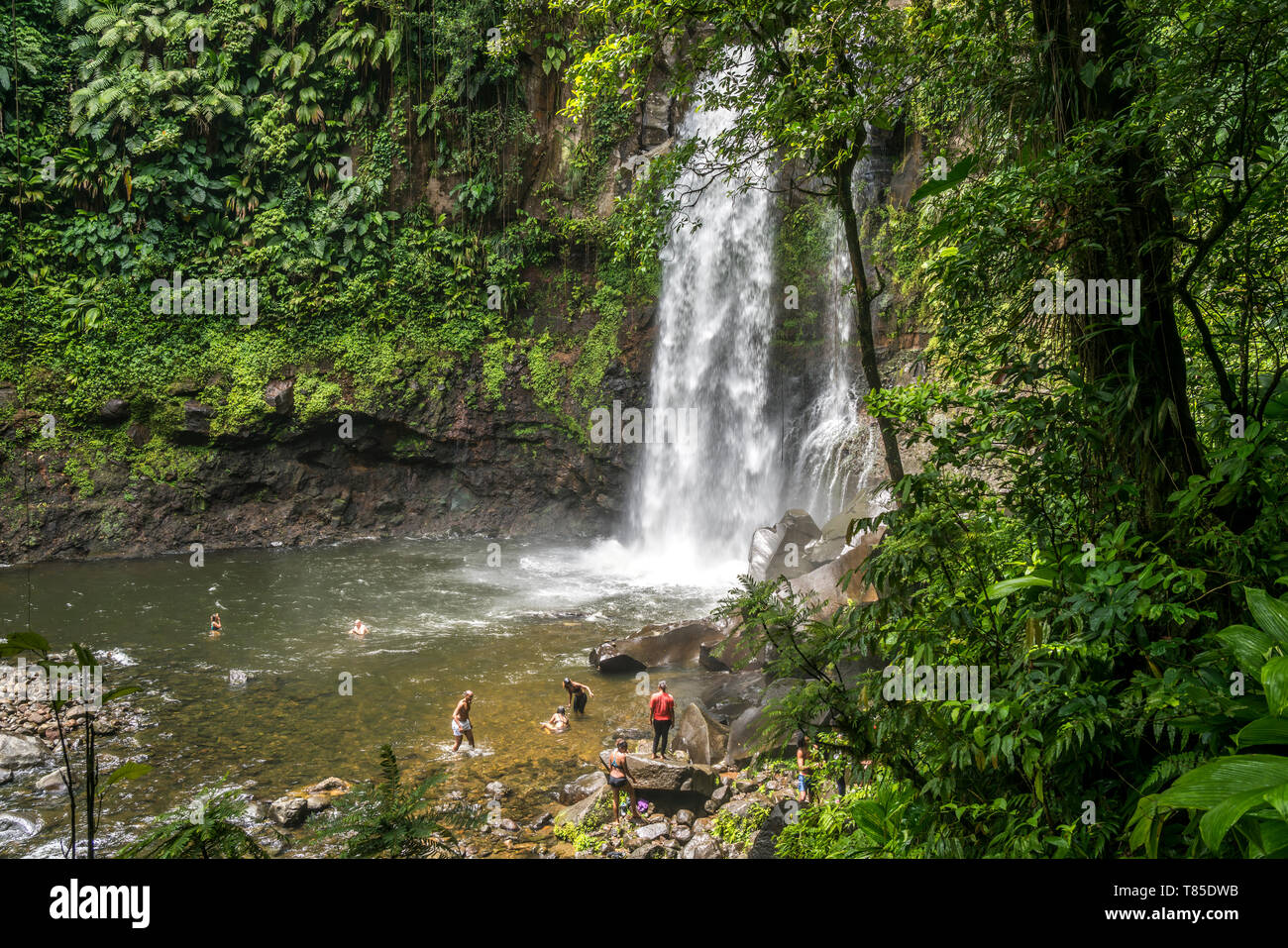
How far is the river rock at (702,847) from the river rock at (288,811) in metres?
3.67

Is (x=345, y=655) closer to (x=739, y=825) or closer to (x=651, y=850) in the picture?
(x=651, y=850)

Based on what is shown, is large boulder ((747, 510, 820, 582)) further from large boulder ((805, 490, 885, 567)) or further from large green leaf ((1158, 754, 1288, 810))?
large green leaf ((1158, 754, 1288, 810))

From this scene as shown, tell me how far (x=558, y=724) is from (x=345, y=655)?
4.26 meters

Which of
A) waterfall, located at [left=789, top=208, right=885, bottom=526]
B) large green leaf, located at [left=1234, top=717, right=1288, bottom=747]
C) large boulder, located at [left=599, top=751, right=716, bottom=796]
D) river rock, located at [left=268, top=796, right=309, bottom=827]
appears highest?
waterfall, located at [left=789, top=208, right=885, bottom=526]

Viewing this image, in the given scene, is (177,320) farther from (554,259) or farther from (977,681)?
(977,681)

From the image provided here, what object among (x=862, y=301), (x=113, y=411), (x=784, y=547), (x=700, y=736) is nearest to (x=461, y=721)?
(x=700, y=736)

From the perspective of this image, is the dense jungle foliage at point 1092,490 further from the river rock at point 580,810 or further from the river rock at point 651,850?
the river rock at point 580,810

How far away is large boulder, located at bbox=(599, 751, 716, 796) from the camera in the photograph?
6953 mm

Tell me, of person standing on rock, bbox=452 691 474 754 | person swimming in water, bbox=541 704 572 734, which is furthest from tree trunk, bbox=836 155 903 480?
person standing on rock, bbox=452 691 474 754

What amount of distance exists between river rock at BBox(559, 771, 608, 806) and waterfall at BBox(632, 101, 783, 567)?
374 inches

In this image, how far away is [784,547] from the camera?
12.3 metres

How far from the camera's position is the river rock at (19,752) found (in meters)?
7.77

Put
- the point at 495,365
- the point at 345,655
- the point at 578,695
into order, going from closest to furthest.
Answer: the point at 578,695, the point at 345,655, the point at 495,365

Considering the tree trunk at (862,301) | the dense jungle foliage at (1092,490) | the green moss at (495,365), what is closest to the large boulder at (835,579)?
the tree trunk at (862,301)
